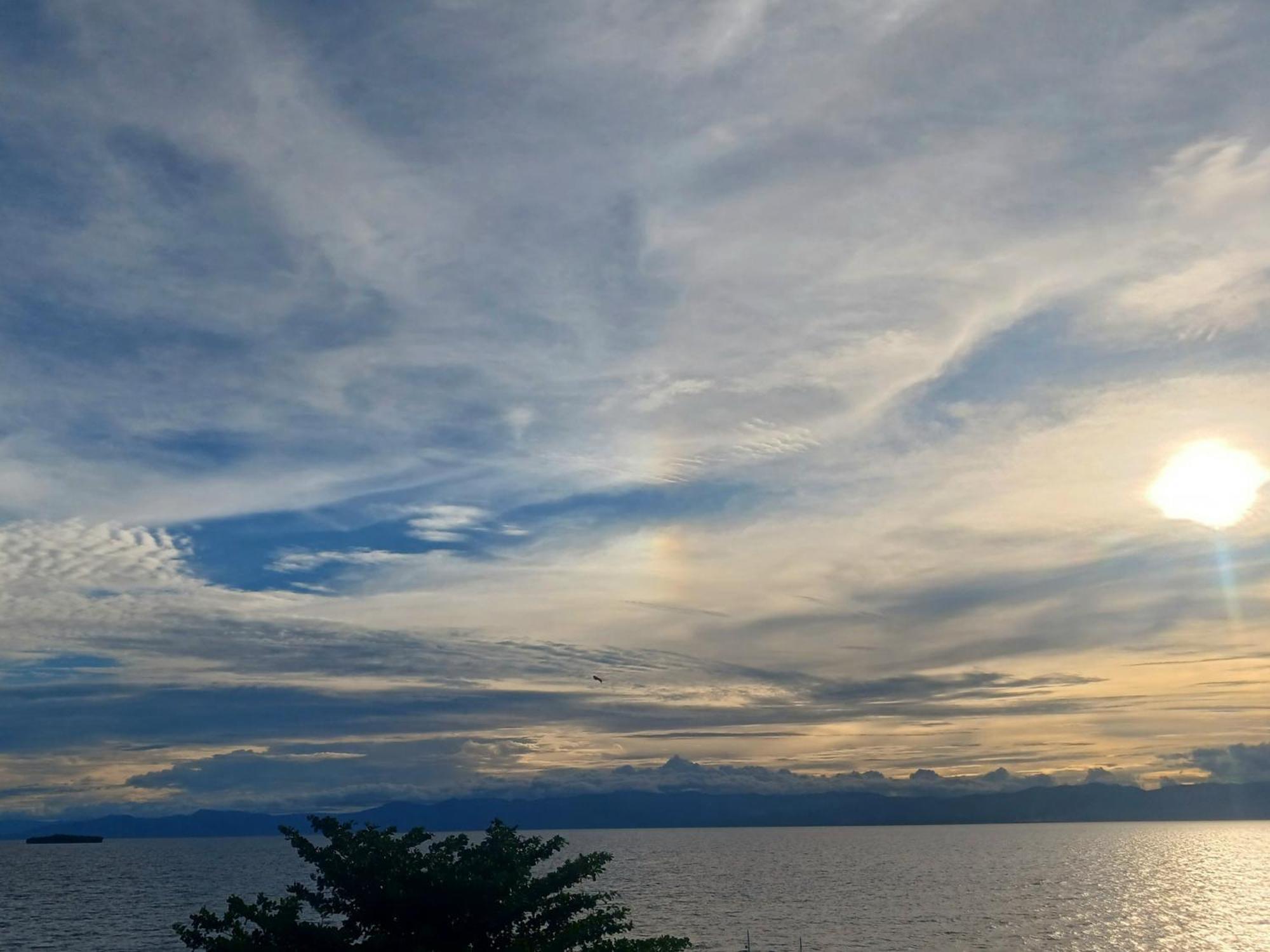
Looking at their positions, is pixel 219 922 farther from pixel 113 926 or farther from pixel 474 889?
pixel 113 926

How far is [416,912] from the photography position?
4425 centimetres

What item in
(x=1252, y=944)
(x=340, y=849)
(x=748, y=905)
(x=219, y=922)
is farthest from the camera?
(x=748, y=905)

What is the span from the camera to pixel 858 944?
5458 inches

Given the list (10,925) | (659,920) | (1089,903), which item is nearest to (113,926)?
(10,925)

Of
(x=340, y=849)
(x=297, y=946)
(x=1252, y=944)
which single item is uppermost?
(x=340, y=849)

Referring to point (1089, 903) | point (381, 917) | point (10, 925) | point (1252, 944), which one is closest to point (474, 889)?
point (381, 917)

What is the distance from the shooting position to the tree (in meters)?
42.9

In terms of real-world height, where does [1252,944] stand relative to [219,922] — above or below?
below

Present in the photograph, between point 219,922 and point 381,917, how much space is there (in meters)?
6.67

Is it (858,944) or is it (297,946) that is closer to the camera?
(297,946)

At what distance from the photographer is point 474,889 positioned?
1729 inches

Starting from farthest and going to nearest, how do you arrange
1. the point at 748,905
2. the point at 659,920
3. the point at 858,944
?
the point at 748,905, the point at 659,920, the point at 858,944

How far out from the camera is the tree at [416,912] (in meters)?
42.9

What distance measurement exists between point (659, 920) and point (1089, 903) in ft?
299
